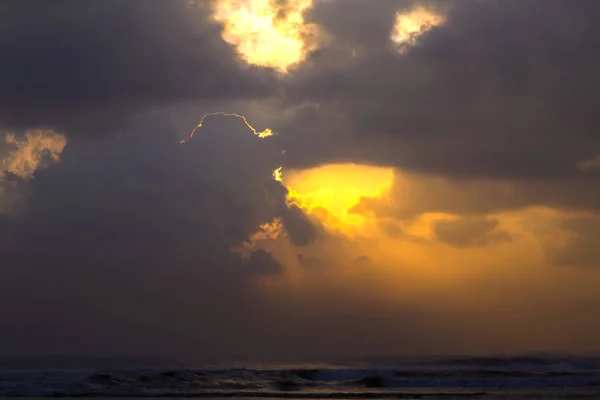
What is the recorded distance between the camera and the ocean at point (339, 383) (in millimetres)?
41594

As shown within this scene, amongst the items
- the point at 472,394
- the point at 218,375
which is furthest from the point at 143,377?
the point at 472,394

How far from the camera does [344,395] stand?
40750mm

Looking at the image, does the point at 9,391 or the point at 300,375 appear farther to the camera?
the point at 300,375

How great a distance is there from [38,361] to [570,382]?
2416 inches

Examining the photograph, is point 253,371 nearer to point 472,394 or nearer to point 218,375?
point 218,375

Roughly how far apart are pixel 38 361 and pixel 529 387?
61.1 m

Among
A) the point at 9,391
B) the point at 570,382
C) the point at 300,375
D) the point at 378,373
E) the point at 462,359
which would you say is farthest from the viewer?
the point at 462,359

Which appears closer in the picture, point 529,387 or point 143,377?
point 529,387

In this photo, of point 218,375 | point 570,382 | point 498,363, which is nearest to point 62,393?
point 218,375

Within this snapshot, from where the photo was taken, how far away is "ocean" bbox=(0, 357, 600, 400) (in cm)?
4159

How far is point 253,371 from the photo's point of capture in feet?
201

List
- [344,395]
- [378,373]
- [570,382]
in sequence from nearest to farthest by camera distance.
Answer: [344,395] < [570,382] < [378,373]

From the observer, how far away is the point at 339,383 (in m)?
52.8

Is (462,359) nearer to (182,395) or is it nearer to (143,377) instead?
(143,377)
